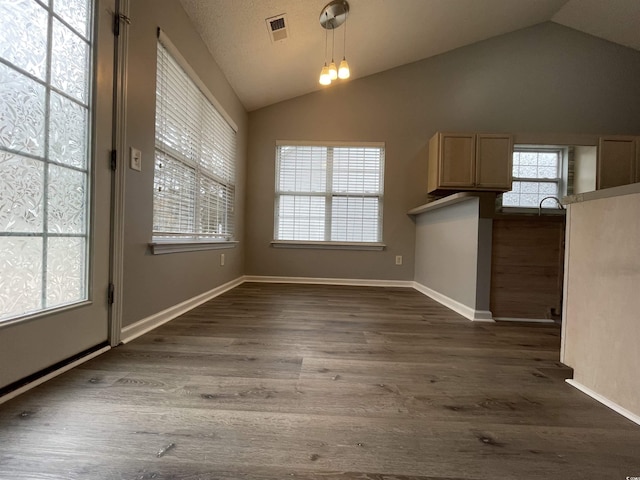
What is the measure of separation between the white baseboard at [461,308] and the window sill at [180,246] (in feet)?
7.79

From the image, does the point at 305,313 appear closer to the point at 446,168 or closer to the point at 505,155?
the point at 446,168

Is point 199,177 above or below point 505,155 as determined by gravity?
below

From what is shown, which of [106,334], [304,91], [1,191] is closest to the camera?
[1,191]

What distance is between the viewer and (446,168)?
3566mm

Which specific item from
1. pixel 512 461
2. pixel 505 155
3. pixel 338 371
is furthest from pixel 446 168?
pixel 512 461

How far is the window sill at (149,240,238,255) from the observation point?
193cm

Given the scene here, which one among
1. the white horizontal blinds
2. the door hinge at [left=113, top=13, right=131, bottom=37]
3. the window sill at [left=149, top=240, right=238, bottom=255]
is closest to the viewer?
the door hinge at [left=113, top=13, right=131, bottom=37]

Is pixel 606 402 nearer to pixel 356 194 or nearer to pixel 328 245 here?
pixel 328 245

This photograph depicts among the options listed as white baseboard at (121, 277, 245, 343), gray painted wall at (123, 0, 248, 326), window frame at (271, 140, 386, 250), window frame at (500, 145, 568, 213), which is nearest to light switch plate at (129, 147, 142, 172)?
gray painted wall at (123, 0, 248, 326)

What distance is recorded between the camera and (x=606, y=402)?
1114mm

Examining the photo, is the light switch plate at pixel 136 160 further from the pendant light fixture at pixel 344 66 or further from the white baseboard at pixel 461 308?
the white baseboard at pixel 461 308

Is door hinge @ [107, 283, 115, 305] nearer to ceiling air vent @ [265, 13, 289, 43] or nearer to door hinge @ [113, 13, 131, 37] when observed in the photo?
door hinge @ [113, 13, 131, 37]

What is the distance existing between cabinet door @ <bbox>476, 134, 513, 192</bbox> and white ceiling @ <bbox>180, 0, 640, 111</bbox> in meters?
1.37

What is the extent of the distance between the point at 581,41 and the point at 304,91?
12.5ft
